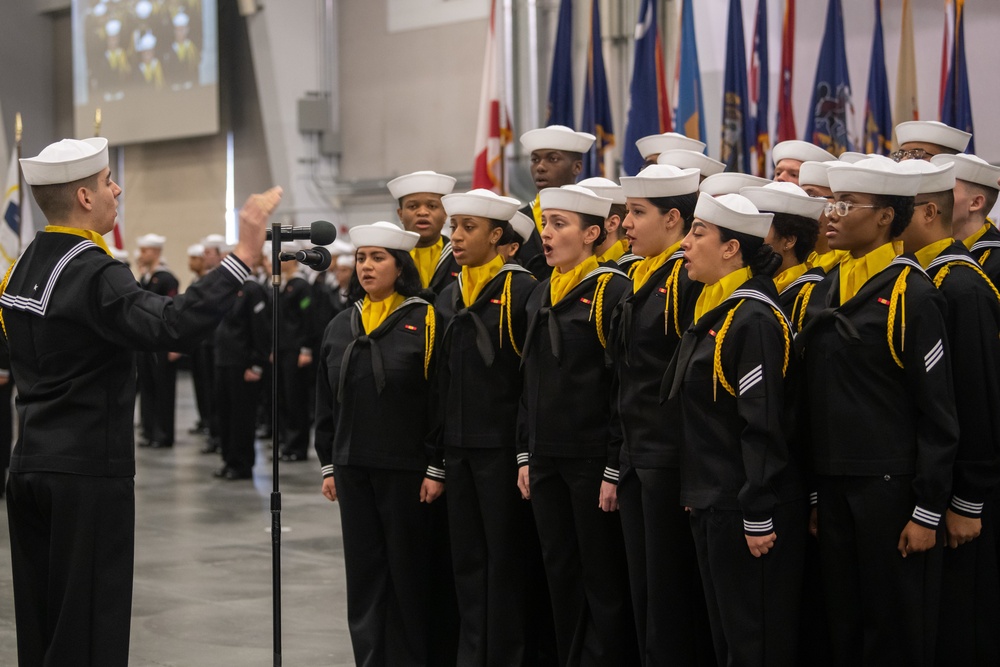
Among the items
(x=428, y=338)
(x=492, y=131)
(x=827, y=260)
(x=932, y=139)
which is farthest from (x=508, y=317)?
(x=492, y=131)

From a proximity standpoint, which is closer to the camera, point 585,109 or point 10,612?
point 10,612

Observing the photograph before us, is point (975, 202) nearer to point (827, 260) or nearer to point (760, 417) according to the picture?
point (827, 260)

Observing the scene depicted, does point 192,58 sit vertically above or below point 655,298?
above

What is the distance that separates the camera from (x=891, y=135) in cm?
888

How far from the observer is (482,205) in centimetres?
442

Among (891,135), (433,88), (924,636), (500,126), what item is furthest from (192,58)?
(924,636)

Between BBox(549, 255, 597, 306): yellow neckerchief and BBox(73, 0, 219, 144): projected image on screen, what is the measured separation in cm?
1554

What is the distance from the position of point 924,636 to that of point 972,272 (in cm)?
103

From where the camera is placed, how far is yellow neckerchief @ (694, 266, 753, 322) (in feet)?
11.7

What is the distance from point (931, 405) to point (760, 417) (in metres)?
0.45

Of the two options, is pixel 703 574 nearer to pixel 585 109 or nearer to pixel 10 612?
pixel 10 612

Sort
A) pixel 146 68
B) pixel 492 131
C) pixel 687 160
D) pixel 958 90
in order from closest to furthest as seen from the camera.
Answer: pixel 687 160, pixel 958 90, pixel 492 131, pixel 146 68

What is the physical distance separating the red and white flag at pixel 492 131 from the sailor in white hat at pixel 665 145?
456 centimetres

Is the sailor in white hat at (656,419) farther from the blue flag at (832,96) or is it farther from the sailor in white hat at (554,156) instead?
the blue flag at (832,96)
